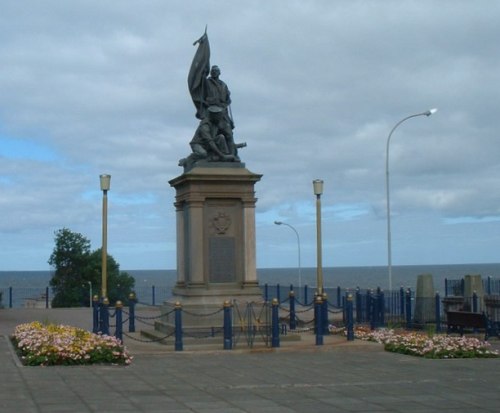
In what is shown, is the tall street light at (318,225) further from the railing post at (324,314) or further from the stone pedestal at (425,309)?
the stone pedestal at (425,309)

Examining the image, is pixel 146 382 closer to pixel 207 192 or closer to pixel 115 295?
pixel 207 192

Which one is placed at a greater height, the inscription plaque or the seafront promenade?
the inscription plaque

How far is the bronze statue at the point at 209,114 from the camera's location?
2425 centimetres

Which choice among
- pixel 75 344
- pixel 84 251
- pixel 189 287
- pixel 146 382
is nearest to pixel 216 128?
pixel 189 287

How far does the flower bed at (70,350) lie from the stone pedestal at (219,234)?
4500mm

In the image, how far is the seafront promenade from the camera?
43.1 ft

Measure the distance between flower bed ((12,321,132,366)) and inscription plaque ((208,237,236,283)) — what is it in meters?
4.85

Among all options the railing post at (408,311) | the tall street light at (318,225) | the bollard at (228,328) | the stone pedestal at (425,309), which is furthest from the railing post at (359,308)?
the bollard at (228,328)

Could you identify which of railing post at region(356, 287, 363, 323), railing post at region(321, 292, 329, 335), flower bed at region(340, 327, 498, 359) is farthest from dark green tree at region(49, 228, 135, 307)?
flower bed at region(340, 327, 498, 359)

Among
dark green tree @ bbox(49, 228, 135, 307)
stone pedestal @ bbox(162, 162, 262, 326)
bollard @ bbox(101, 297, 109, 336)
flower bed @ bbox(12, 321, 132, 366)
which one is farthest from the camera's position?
dark green tree @ bbox(49, 228, 135, 307)

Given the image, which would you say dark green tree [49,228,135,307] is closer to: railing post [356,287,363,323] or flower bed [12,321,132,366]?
railing post [356,287,363,323]

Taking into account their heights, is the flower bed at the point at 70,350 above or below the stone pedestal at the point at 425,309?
below

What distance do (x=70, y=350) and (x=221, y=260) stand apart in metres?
6.45

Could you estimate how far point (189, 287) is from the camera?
2323 cm
